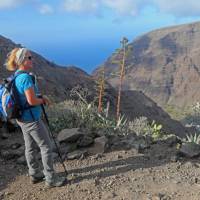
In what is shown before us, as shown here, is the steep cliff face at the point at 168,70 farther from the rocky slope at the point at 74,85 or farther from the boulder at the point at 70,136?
the boulder at the point at 70,136

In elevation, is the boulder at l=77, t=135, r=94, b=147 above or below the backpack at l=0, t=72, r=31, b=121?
below

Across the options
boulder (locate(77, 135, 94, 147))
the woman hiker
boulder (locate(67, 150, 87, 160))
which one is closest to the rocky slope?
boulder (locate(77, 135, 94, 147))

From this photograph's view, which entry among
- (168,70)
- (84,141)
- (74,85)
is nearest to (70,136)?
(84,141)

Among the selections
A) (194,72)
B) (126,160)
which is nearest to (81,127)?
(126,160)

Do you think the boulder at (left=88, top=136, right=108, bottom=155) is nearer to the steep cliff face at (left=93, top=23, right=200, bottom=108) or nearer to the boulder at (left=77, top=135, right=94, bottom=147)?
the boulder at (left=77, top=135, right=94, bottom=147)

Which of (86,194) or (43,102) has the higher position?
(43,102)

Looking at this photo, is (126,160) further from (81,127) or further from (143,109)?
(143,109)

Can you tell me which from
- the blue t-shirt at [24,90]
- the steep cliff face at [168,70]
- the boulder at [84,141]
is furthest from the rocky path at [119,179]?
the steep cliff face at [168,70]

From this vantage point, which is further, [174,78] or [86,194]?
[174,78]

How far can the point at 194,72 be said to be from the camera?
119375 mm

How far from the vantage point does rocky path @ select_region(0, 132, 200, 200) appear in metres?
6.86

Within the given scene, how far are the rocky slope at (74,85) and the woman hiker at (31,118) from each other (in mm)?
11096

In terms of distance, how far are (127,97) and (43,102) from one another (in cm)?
1712

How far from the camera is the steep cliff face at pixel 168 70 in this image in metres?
116
